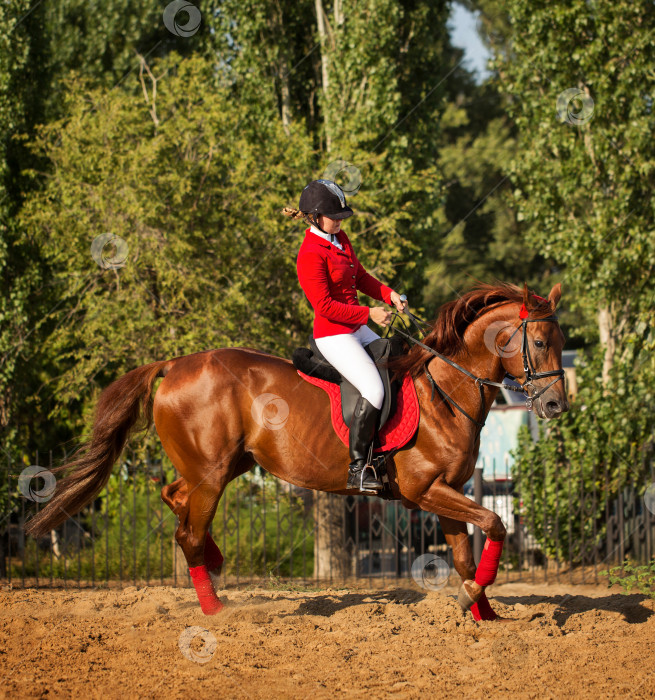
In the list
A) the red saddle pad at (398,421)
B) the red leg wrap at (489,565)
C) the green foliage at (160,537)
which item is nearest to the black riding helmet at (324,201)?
the red saddle pad at (398,421)

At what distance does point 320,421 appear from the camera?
19.7 feet

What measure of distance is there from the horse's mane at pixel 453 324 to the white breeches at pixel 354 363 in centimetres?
29

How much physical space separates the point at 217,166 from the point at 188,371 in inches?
252

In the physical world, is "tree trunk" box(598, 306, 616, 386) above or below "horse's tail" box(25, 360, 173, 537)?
above

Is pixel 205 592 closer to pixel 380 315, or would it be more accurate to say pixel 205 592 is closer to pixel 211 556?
pixel 211 556

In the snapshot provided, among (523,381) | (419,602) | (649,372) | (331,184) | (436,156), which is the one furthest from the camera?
(436,156)

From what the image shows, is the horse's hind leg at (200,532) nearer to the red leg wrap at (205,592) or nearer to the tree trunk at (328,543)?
the red leg wrap at (205,592)

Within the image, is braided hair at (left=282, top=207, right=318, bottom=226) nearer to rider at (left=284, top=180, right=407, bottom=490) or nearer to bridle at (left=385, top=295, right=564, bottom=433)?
rider at (left=284, top=180, right=407, bottom=490)

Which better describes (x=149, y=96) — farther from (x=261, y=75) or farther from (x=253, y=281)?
(x=253, y=281)

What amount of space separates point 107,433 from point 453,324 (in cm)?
305

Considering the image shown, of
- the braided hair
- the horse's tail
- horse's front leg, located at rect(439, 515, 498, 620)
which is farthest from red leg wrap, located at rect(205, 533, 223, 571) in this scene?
the braided hair

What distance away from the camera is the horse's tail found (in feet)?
21.2

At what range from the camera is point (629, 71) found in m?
11.5

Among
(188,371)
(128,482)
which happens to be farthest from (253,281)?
(188,371)
